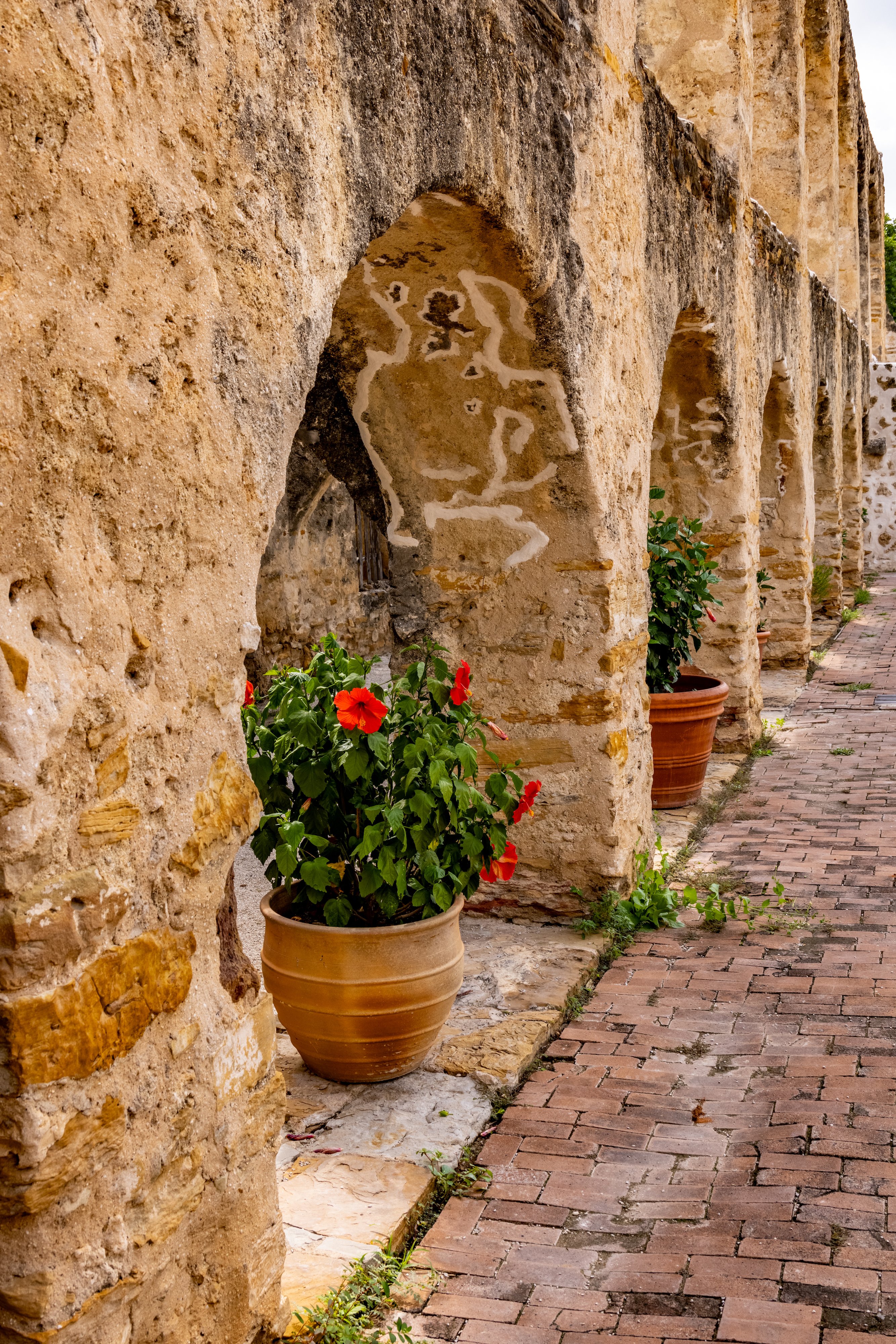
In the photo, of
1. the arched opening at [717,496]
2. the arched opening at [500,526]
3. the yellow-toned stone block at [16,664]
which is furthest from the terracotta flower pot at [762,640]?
the yellow-toned stone block at [16,664]

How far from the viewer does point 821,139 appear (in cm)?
1127

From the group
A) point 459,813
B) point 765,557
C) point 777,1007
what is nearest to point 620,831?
point 777,1007

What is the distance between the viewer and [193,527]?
6.02 ft

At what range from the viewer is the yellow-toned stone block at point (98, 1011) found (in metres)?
1.46

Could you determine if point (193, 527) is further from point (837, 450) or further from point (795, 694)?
point (837, 450)

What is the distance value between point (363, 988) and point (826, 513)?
9939mm

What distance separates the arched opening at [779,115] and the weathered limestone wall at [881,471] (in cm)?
834

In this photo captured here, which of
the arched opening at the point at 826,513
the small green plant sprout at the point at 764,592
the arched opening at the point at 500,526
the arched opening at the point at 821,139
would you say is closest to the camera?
the arched opening at the point at 500,526

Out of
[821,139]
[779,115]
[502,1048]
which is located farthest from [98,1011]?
[821,139]

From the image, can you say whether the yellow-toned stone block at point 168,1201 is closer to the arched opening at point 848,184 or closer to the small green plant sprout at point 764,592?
the small green plant sprout at point 764,592

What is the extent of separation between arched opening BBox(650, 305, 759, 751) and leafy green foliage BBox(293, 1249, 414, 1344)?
4.60 m

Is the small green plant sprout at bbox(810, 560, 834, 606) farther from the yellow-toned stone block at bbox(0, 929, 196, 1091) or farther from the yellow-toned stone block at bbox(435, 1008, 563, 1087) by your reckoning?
the yellow-toned stone block at bbox(0, 929, 196, 1091)

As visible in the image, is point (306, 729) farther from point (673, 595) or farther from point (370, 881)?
point (673, 595)

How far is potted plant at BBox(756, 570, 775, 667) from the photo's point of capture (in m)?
7.72
